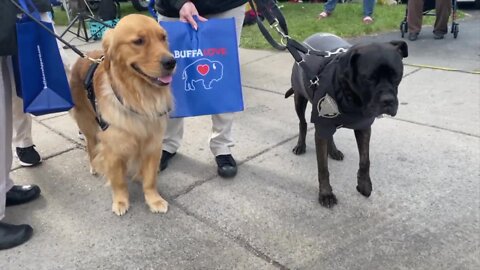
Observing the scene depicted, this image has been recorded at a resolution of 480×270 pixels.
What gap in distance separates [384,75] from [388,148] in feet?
4.75

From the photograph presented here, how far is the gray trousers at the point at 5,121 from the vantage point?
2703 millimetres

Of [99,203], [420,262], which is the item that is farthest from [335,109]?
[99,203]

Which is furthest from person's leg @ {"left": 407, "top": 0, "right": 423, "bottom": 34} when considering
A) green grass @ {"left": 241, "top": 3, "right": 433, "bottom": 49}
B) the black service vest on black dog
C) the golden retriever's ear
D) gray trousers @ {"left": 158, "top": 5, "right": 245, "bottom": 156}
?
the golden retriever's ear

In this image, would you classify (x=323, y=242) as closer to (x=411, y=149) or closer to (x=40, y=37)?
(x=411, y=149)

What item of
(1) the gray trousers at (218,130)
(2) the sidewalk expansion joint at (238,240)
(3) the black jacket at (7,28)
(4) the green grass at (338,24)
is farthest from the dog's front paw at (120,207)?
(4) the green grass at (338,24)

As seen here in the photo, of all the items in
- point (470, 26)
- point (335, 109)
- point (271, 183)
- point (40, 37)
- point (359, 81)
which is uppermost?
point (40, 37)

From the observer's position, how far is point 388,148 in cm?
396

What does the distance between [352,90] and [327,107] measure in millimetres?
193

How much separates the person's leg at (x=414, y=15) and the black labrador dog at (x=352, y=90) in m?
5.16

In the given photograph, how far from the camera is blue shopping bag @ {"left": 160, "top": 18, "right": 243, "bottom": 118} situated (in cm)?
312

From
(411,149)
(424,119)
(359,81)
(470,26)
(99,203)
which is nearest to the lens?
(359,81)

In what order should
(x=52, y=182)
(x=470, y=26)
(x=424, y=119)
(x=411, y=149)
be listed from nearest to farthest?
(x=52, y=182), (x=411, y=149), (x=424, y=119), (x=470, y=26)

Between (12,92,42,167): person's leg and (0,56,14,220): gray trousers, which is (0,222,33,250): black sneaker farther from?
(12,92,42,167): person's leg

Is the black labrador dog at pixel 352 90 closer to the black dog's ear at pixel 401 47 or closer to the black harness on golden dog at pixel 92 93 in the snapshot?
the black dog's ear at pixel 401 47
